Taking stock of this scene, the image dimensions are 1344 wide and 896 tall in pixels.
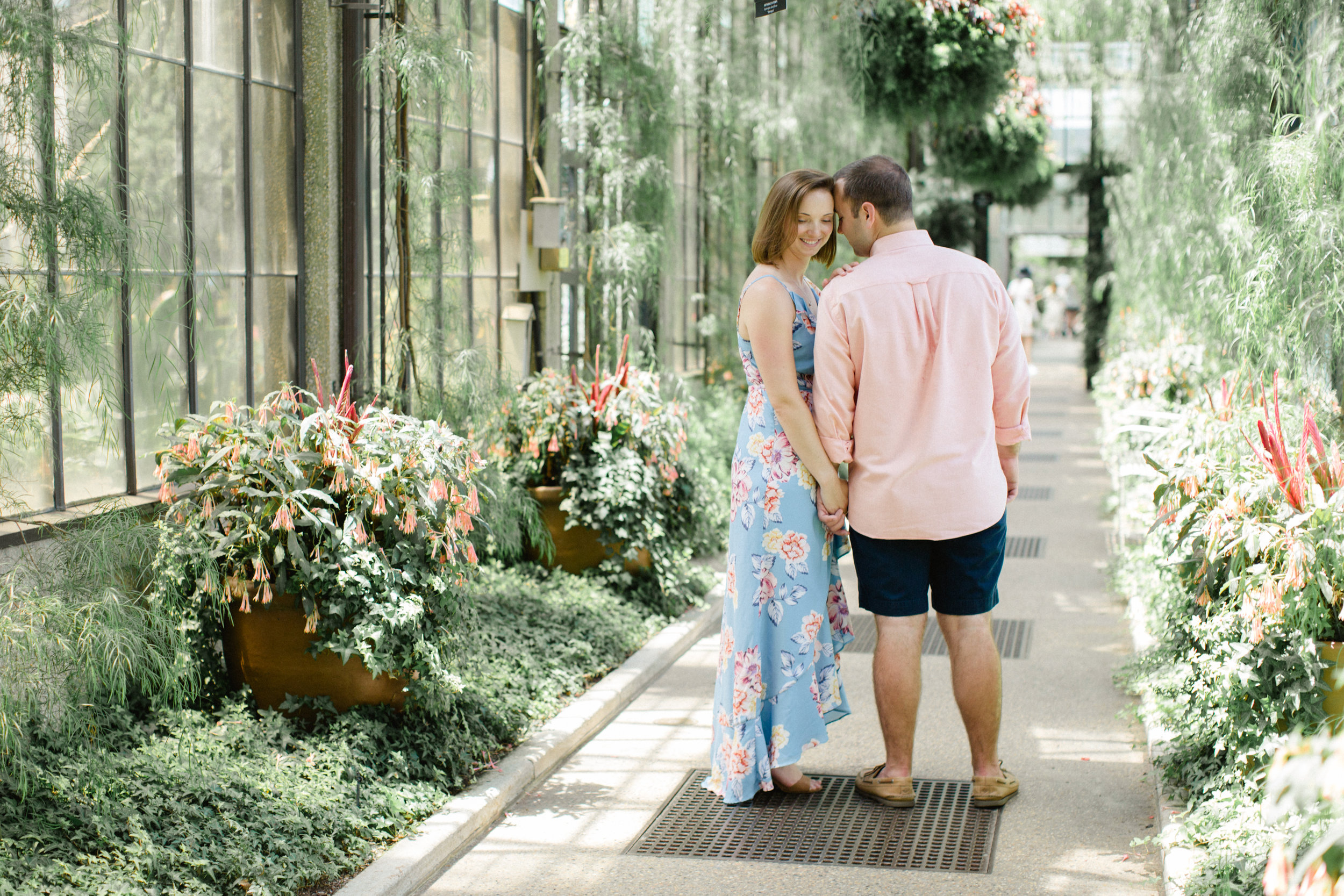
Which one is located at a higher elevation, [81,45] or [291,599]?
[81,45]

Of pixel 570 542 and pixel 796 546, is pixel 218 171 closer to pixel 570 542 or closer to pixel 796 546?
pixel 570 542

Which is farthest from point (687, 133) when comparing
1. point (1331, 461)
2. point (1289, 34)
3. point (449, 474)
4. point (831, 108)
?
point (1331, 461)

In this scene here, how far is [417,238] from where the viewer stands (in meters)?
4.93

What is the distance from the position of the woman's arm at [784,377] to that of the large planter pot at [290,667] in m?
1.31

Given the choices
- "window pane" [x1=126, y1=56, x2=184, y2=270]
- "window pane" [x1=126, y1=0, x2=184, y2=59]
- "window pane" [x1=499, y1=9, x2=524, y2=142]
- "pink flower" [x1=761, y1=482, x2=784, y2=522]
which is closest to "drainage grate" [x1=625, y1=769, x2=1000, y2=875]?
"pink flower" [x1=761, y1=482, x2=784, y2=522]

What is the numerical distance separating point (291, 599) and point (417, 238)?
74.0 inches

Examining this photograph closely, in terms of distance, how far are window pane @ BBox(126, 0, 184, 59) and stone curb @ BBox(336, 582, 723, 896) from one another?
237 cm

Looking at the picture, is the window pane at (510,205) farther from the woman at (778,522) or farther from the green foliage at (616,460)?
the woman at (778,522)

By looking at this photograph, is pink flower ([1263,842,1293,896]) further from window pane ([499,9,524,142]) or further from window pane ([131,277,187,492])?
window pane ([499,9,524,142])

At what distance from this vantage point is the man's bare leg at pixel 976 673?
346 cm

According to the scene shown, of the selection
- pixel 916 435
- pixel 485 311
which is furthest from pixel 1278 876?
pixel 485 311

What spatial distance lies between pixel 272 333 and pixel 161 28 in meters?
1.15

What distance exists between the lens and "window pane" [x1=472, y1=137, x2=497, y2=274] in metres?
6.45

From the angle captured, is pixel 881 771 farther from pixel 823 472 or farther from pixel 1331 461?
pixel 1331 461
